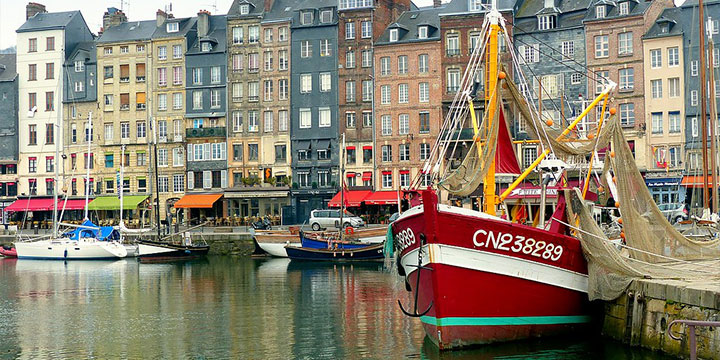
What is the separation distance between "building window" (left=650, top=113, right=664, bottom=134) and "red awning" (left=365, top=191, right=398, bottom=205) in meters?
19.3

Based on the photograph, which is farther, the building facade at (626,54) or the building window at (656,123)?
the building facade at (626,54)

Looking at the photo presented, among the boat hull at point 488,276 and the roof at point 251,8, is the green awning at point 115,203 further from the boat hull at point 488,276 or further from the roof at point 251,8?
the boat hull at point 488,276

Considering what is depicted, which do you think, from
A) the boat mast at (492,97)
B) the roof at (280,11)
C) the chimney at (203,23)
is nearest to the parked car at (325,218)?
the roof at (280,11)

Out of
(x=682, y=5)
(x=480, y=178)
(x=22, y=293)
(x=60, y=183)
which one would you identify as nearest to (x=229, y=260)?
(x=22, y=293)

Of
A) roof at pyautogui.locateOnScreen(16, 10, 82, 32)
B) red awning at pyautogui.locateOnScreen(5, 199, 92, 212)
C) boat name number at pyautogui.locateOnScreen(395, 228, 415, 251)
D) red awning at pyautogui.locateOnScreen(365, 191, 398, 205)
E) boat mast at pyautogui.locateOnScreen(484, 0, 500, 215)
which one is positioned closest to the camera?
boat name number at pyautogui.locateOnScreen(395, 228, 415, 251)

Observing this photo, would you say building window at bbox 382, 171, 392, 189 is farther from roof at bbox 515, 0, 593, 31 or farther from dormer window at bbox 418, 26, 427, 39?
roof at bbox 515, 0, 593, 31

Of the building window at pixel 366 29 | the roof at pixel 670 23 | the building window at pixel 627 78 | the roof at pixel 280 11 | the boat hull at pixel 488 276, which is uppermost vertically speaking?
the roof at pixel 280 11

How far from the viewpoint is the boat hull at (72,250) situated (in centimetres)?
6438

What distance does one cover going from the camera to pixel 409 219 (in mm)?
23922

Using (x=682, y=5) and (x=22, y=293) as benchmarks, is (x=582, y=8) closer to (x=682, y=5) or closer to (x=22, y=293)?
(x=682, y=5)

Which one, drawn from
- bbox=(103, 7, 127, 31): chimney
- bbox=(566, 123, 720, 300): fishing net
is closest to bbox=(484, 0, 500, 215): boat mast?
bbox=(566, 123, 720, 300): fishing net

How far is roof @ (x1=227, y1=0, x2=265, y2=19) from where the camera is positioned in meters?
78.9

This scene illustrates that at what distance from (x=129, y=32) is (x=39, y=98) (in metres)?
9.94

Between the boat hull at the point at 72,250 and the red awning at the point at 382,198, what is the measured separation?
18786mm
